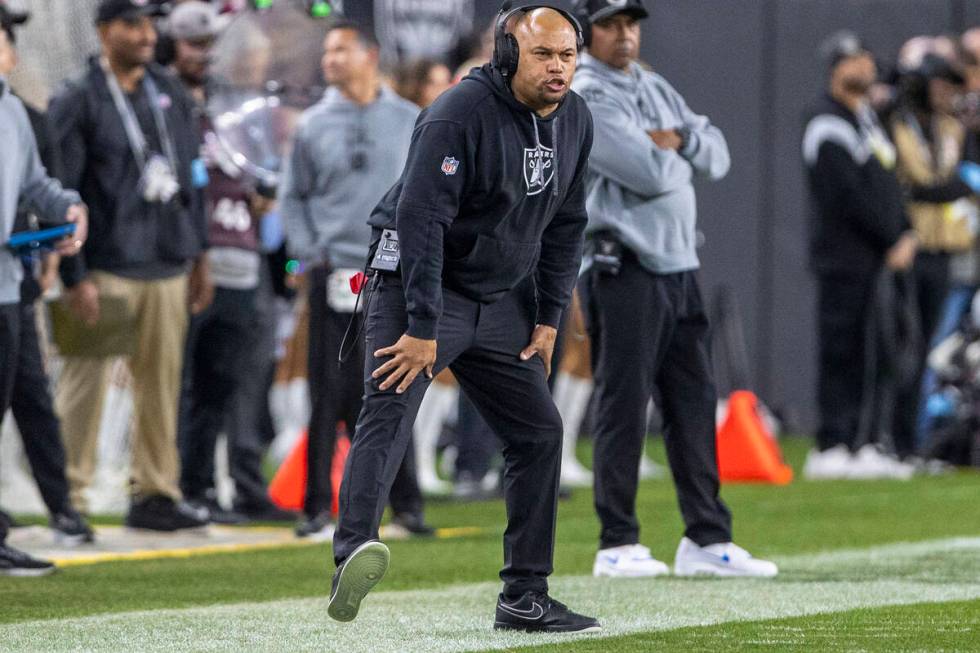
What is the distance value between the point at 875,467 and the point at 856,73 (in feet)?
8.24

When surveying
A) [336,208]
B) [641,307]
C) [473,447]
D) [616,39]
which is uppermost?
[616,39]

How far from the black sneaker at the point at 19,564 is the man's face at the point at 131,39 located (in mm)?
2453

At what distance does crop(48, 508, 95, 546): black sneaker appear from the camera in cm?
802

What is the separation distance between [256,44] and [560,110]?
4.69m

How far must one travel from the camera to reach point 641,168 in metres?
7.05

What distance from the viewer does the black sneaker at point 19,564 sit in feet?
23.3

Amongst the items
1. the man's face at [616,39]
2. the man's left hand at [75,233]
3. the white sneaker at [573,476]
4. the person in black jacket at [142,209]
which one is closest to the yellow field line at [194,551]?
the person in black jacket at [142,209]

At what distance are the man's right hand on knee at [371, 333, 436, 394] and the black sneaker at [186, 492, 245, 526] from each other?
4120mm

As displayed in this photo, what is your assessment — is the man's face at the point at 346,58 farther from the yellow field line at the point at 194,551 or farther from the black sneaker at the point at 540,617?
the black sneaker at the point at 540,617

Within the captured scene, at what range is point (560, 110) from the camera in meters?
5.63

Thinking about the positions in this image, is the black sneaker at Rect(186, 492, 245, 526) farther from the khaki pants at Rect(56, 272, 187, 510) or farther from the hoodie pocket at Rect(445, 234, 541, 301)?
the hoodie pocket at Rect(445, 234, 541, 301)

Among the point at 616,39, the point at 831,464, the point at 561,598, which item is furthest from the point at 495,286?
the point at 831,464

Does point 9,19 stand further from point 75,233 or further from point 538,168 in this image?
point 538,168

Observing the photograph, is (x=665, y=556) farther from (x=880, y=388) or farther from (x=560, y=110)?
(x=880, y=388)
